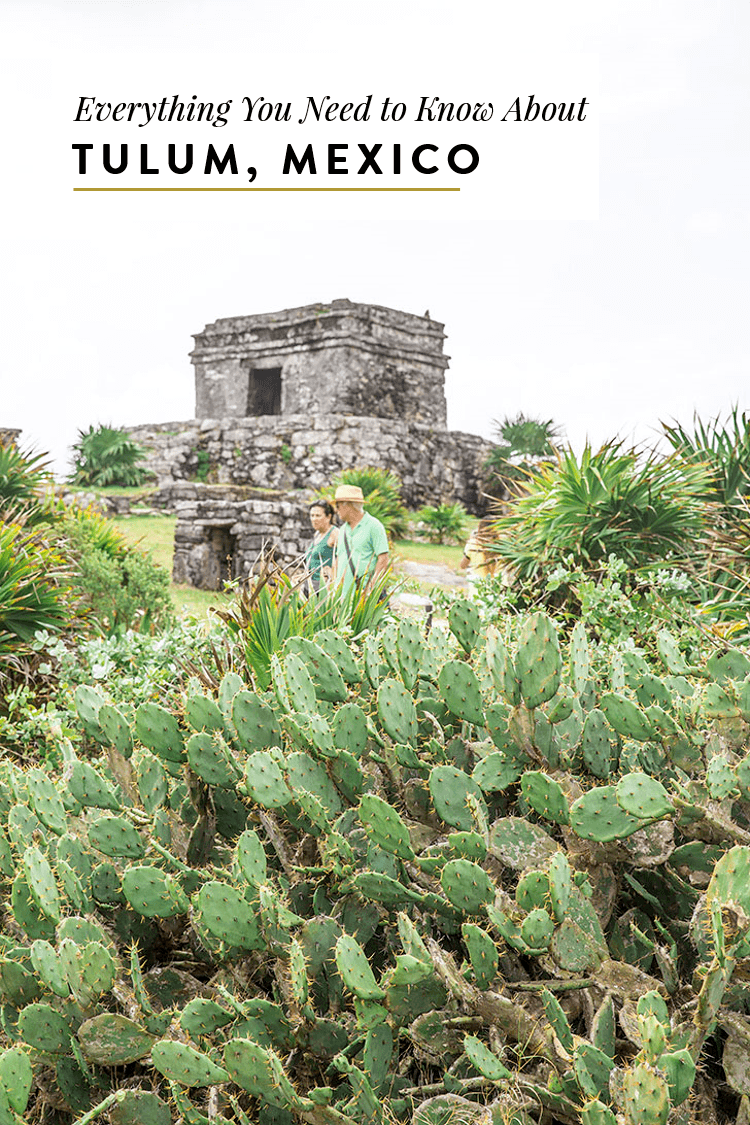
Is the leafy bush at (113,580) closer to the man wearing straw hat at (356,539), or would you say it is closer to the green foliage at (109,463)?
the man wearing straw hat at (356,539)

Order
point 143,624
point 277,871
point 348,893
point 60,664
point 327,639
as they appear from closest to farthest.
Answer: point 348,893 → point 277,871 → point 327,639 → point 60,664 → point 143,624

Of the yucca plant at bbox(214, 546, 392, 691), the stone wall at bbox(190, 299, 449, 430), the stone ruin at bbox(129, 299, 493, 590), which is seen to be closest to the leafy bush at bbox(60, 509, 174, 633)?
the yucca plant at bbox(214, 546, 392, 691)

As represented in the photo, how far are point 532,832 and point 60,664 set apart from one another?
529 cm

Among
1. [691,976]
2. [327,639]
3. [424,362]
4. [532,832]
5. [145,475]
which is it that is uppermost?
[424,362]

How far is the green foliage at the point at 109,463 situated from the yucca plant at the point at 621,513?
14.3 meters

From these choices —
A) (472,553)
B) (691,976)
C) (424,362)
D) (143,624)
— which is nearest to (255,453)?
(424,362)

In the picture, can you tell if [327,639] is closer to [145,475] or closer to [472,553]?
[472,553]

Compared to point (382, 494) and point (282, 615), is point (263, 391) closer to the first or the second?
point (382, 494)

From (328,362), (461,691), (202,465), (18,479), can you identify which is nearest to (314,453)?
(202,465)

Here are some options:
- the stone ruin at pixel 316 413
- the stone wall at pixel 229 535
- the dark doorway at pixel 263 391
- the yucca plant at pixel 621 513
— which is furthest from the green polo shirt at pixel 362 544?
the dark doorway at pixel 263 391

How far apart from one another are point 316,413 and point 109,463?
16.4 feet

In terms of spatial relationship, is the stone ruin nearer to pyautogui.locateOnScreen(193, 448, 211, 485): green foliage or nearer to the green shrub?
pyautogui.locateOnScreen(193, 448, 211, 485): green foliage

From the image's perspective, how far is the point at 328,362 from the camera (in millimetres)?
22422

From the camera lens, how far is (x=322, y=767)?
273 centimetres
